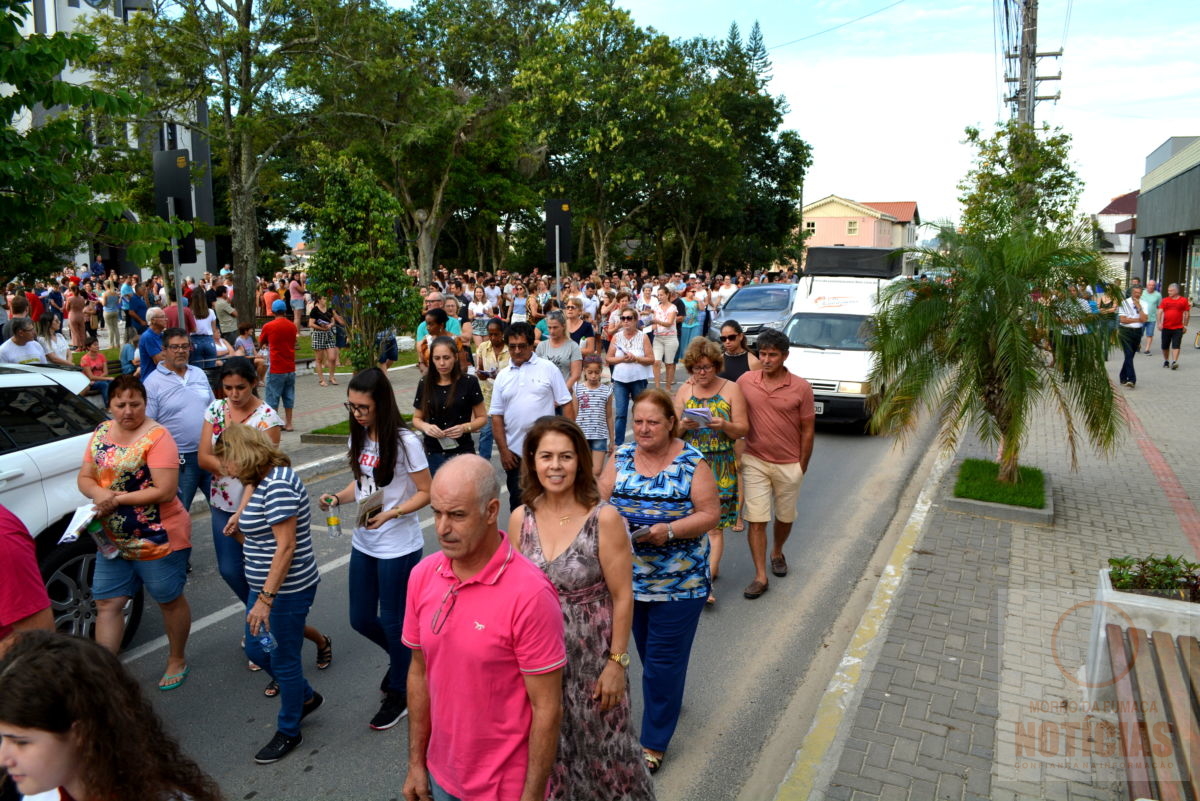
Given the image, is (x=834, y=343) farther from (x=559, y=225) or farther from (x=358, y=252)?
(x=358, y=252)

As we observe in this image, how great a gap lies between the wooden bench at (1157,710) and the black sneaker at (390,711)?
3.32 meters

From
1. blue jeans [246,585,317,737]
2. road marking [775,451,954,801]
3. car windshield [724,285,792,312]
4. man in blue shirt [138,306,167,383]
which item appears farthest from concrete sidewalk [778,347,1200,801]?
car windshield [724,285,792,312]

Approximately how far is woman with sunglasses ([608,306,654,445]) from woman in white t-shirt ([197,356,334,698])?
5417 mm

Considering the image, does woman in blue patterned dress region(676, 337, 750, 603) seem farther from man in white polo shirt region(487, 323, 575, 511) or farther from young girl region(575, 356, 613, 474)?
young girl region(575, 356, 613, 474)

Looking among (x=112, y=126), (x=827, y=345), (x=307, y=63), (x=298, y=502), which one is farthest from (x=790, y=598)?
(x=307, y=63)

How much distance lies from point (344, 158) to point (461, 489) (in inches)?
452

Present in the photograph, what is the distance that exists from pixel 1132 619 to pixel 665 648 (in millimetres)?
2401

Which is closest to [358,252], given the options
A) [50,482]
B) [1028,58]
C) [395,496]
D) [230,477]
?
[50,482]

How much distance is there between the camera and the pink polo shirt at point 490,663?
2584mm

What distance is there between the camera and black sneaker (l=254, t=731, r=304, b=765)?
4.41 metres

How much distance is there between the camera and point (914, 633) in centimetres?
569

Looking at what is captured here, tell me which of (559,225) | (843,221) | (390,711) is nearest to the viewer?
(390,711)

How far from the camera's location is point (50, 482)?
5.48m

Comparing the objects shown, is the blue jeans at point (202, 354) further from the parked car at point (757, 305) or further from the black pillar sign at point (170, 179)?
the parked car at point (757, 305)
